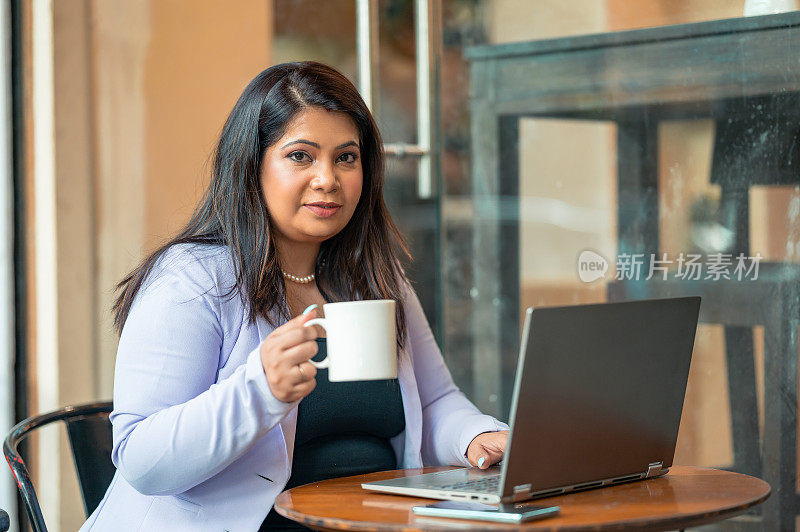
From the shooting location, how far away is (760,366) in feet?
7.19

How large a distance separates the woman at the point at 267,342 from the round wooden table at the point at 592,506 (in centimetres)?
14

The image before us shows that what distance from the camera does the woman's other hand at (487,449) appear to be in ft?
5.13

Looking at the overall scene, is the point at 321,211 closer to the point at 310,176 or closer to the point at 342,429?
the point at 310,176

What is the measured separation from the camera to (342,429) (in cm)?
168

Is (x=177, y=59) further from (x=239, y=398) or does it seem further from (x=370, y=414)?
(x=239, y=398)

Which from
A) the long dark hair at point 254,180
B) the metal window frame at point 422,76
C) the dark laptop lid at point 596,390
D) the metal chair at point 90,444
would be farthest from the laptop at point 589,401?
the metal window frame at point 422,76

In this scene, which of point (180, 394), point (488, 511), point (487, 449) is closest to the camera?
point (488, 511)

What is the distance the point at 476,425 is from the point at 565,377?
1.64 feet

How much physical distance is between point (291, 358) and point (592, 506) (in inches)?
16.4

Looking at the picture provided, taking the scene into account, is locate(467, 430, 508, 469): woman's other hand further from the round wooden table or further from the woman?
the round wooden table

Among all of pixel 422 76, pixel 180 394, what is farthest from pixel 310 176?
pixel 422 76

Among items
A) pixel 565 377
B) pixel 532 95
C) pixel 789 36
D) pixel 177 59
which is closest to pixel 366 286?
pixel 565 377

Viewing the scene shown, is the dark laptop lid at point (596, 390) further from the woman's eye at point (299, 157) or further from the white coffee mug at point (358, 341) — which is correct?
the woman's eye at point (299, 157)

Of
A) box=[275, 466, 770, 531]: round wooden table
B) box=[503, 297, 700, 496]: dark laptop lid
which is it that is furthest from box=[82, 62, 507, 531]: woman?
box=[503, 297, 700, 496]: dark laptop lid
